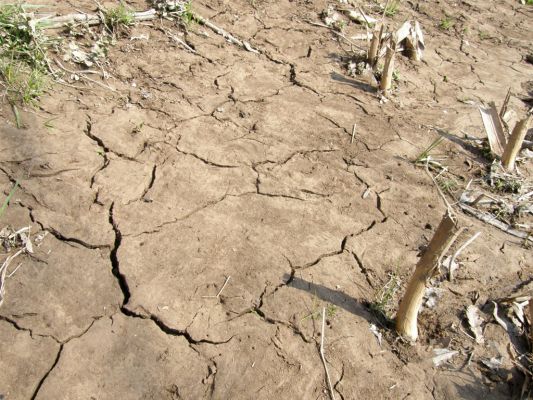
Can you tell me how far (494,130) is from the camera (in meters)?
3.59

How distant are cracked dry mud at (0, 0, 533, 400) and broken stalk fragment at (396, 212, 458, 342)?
0.33ft

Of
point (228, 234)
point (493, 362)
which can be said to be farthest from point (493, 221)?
point (228, 234)

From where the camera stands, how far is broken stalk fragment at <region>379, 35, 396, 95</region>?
3861mm

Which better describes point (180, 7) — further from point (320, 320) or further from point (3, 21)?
point (320, 320)

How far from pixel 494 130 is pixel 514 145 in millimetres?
268

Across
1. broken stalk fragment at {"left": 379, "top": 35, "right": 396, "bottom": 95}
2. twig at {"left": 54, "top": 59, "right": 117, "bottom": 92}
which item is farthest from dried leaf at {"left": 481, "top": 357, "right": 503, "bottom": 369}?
twig at {"left": 54, "top": 59, "right": 117, "bottom": 92}

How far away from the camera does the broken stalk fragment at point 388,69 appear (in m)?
3.86

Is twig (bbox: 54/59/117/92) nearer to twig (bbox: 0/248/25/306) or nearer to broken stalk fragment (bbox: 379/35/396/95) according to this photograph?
twig (bbox: 0/248/25/306)

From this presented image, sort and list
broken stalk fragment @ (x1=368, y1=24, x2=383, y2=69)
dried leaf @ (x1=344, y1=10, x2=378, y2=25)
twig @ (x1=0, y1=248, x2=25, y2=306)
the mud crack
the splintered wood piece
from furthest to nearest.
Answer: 1. dried leaf @ (x1=344, y1=10, x2=378, y2=25)
2. broken stalk fragment @ (x1=368, y1=24, x2=383, y2=69)
3. the splintered wood piece
4. twig @ (x1=0, y1=248, x2=25, y2=306)
5. the mud crack

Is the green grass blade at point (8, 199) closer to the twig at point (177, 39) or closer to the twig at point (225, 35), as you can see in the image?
the twig at point (177, 39)

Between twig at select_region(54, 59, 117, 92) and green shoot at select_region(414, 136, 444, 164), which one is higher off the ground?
twig at select_region(54, 59, 117, 92)

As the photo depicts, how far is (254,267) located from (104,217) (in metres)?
0.89

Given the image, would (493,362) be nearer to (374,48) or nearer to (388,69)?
(388,69)

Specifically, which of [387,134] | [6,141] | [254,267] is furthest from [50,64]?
[387,134]
